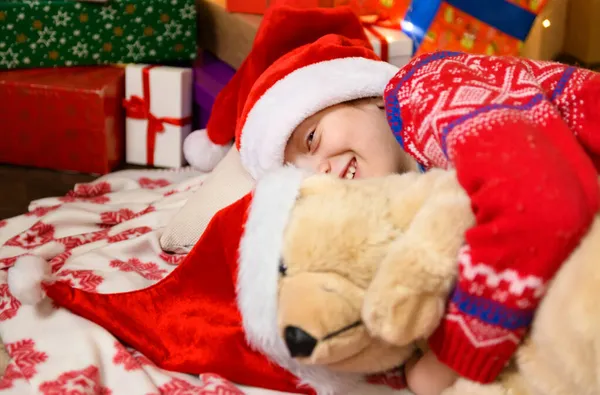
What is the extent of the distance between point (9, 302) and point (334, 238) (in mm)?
618

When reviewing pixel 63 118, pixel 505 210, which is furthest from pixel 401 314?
pixel 63 118

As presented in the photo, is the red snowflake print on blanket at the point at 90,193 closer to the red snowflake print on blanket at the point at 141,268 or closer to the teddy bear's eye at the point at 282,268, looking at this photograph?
the red snowflake print on blanket at the point at 141,268

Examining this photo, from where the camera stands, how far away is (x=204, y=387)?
0.80m

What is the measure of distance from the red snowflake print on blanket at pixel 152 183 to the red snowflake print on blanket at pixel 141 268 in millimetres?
442

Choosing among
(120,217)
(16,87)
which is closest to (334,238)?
(120,217)

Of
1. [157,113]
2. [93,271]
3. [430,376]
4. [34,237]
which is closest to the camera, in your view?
[430,376]

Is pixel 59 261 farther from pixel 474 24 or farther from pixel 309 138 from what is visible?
pixel 474 24

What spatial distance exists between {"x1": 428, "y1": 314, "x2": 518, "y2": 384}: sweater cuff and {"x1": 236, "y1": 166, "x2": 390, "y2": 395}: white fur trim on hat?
0.49ft

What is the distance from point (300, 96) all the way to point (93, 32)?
2.96 ft

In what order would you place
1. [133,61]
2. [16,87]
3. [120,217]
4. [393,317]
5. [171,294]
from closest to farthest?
[393,317], [171,294], [120,217], [16,87], [133,61]

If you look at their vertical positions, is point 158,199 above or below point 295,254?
below

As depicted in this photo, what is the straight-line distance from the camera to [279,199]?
0.65m

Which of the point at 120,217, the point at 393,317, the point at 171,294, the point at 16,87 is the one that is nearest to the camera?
the point at 393,317

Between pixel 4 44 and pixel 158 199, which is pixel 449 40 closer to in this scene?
pixel 158 199
